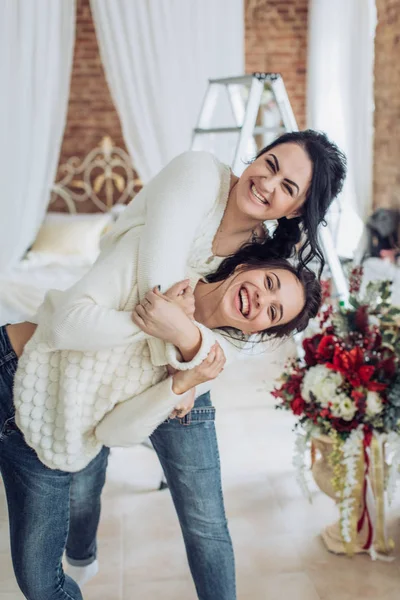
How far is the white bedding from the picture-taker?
3.53m

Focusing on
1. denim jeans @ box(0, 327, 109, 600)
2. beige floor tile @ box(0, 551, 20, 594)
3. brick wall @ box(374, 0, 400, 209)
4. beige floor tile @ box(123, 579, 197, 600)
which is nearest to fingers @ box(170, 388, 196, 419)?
denim jeans @ box(0, 327, 109, 600)

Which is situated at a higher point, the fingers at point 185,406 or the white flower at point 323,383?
the fingers at point 185,406

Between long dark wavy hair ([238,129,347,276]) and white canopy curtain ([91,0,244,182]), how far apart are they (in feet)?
6.97

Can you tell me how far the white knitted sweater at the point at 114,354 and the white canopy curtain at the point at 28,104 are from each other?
2.36m

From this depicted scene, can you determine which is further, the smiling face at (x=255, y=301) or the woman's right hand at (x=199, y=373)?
the smiling face at (x=255, y=301)

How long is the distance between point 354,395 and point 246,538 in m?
0.71

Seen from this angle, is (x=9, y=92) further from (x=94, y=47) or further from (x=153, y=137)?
(x=94, y=47)

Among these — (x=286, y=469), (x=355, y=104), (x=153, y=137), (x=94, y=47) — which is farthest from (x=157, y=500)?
(x=94, y=47)

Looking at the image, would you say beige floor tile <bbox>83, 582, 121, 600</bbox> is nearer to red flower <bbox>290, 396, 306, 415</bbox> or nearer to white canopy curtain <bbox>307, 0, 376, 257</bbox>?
red flower <bbox>290, 396, 306, 415</bbox>

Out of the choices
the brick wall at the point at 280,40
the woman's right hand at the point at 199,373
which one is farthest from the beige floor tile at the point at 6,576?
the brick wall at the point at 280,40

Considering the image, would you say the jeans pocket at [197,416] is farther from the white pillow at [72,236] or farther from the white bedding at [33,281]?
the white pillow at [72,236]

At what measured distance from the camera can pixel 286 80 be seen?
244 inches

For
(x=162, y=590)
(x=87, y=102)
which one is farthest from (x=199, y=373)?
(x=87, y=102)

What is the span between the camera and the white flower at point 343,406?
2.16m
